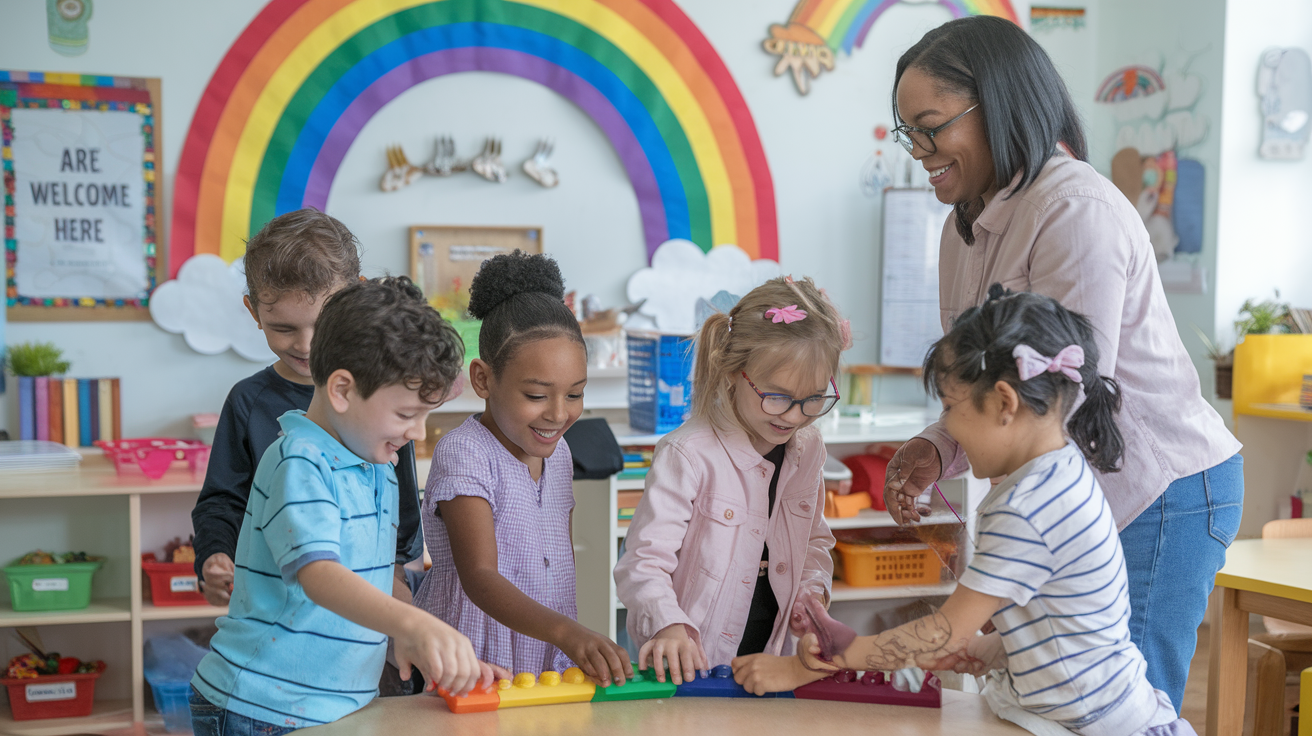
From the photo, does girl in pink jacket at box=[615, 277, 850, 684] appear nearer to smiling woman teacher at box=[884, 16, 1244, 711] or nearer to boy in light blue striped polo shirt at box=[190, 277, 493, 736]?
smiling woman teacher at box=[884, 16, 1244, 711]

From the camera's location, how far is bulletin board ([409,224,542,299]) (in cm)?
312

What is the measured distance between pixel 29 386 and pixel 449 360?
7.57 feet

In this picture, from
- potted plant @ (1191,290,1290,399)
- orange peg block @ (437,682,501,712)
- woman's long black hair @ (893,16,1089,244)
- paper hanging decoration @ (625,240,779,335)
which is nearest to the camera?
orange peg block @ (437,682,501,712)

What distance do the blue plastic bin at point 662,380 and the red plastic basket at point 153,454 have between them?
4.03ft

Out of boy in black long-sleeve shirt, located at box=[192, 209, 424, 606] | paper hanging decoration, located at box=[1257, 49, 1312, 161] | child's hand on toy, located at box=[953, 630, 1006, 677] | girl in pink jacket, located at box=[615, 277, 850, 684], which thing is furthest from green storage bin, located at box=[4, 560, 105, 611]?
paper hanging decoration, located at box=[1257, 49, 1312, 161]

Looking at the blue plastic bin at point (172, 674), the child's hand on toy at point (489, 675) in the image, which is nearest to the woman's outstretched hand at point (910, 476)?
the child's hand on toy at point (489, 675)

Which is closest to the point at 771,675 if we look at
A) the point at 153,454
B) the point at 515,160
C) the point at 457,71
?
the point at 153,454

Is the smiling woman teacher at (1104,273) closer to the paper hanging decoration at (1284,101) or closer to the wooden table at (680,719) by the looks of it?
the wooden table at (680,719)

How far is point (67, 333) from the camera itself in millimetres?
2916

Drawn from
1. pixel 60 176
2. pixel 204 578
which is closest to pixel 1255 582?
pixel 204 578

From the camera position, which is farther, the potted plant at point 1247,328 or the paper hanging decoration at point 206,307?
the potted plant at point 1247,328

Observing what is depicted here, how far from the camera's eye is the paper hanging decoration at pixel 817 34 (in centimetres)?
342

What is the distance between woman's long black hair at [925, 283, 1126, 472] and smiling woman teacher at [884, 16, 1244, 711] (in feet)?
0.20

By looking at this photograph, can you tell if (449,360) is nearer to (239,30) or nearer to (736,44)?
(239,30)
